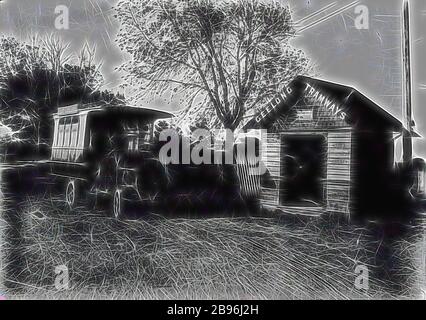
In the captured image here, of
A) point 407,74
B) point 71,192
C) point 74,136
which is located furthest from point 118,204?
point 407,74

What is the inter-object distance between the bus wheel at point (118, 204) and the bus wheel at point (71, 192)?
0.26 metres

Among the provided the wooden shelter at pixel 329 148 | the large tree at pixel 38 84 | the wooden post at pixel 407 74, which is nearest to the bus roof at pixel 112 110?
the large tree at pixel 38 84

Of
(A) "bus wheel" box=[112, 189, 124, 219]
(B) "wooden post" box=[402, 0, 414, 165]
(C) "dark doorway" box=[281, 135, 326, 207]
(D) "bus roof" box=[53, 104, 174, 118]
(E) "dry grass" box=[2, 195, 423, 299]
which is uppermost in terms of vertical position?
(B) "wooden post" box=[402, 0, 414, 165]

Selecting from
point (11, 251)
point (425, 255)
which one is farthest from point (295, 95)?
point (11, 251)

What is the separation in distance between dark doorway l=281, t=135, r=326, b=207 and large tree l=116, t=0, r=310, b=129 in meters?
0.35

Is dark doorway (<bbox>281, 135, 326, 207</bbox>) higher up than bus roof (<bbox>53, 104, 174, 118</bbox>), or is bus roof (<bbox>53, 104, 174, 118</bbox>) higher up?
bus roof (<bbox>53, 104, 174, 118</bbox>)

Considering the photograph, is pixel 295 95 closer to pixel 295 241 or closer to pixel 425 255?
pixel 295 241

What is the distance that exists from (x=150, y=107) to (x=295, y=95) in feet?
3.08

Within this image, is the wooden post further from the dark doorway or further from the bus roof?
the bus roof

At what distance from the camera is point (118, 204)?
2363mm

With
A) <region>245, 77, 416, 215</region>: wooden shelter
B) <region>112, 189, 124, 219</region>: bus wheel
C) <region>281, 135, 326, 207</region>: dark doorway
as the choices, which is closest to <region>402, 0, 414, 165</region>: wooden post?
<region>245, 77, 416, 215</region>: wooden shelter

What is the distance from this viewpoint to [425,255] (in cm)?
239

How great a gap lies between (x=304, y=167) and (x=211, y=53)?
962 millimetres

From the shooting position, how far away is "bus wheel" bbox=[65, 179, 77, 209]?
7.72ft
